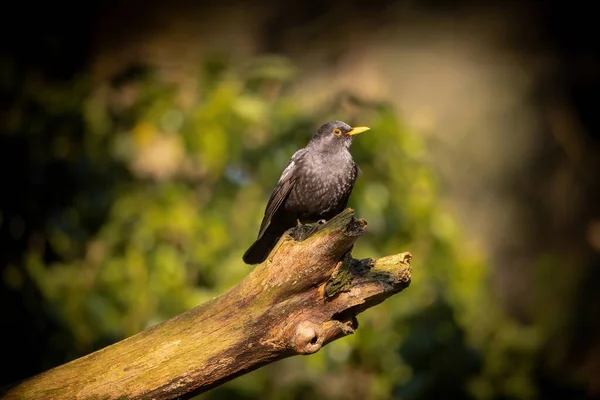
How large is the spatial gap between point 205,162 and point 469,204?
393 centimetres

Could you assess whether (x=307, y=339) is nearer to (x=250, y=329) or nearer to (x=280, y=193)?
(x=250, y=329)

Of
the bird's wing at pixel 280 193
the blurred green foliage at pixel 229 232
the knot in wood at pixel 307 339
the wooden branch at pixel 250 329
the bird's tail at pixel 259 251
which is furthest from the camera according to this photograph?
the blurred green foliage at pixel 229 232

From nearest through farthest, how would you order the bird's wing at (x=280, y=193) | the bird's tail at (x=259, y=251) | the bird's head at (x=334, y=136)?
the bird's tail at (x=259, y=251) → the bird's wing at (x=280, y=193) → the bird's head at (x=334, y=136)

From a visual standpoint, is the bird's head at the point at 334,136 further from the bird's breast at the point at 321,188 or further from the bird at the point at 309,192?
the bird's breast at the point at 321,188

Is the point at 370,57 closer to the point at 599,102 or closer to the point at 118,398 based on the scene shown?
the point at 599,102

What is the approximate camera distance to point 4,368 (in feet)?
17.8

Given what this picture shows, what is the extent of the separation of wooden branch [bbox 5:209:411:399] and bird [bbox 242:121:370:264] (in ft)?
3.60

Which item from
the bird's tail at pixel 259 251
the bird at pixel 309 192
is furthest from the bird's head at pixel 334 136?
the bird's tail at pixel 259 251

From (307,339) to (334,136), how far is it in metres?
1.92

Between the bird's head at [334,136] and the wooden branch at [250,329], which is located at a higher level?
the bird's head at [334,136]

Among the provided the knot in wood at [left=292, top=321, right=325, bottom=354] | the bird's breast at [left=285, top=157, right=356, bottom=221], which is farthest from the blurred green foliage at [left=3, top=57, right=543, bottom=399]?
the knot in wood at [left=292, top=321, right=325, bottom=354]

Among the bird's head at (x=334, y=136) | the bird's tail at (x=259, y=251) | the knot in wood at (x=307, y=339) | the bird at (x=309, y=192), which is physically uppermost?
the bird's head at (x=334, y=136)

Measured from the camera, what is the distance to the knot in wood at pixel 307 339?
2.96 metres

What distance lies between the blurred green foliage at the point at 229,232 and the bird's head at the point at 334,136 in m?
1.47
